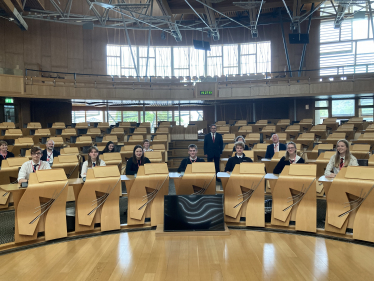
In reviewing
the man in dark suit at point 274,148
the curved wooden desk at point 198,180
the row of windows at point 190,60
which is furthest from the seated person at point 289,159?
the row of windows at point 190,60

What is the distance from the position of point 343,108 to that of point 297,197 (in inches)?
463

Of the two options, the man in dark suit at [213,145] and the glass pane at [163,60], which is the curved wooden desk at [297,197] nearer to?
the man in dark suit at [213,145]

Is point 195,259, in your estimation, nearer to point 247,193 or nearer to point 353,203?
point 247,193

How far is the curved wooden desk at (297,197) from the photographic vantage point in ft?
14.4

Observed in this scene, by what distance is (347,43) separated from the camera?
15.6 meters

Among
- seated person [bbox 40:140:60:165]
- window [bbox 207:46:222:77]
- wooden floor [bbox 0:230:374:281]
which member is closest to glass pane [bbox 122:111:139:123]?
window [bbox 207:46:222:77]

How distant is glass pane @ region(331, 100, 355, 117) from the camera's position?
14.4 metres

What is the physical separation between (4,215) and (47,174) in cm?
183

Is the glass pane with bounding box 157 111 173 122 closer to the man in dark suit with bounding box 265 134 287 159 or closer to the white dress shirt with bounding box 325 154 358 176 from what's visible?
the man in dark suit with bounding box 265 134 287 159

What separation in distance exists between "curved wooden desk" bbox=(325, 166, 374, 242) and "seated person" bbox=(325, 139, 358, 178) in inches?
14.5

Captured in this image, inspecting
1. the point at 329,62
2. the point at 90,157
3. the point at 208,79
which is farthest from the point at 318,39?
the point at 90,157

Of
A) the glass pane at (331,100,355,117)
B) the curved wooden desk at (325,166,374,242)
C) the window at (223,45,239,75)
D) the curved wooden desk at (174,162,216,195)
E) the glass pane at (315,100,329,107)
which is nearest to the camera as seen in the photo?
the curved wooden desk at (325,166,374,242)

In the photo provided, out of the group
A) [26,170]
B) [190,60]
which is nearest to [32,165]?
[26,170]

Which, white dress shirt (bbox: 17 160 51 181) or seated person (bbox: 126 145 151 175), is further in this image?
seated person (bbox: 126 145 151 175)
